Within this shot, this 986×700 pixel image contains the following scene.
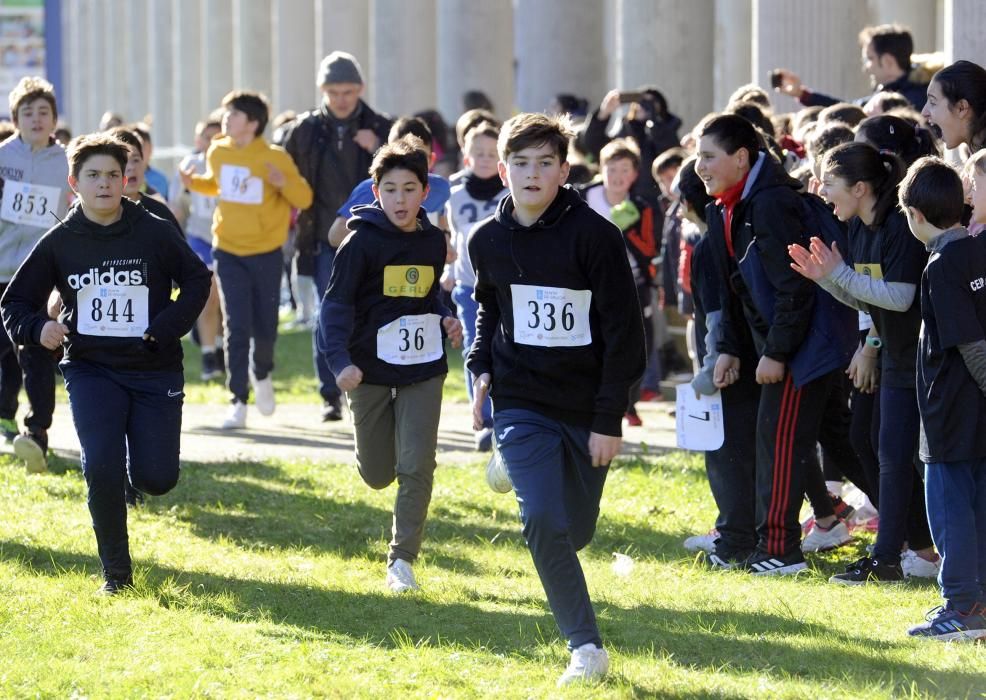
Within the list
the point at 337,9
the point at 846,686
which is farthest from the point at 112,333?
the point at 337,9

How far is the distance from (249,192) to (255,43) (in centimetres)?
2359

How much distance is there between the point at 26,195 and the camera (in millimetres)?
9969

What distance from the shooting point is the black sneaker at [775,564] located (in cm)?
749

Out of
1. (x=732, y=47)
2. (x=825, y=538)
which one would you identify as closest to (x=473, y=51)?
(x=732, y=47)

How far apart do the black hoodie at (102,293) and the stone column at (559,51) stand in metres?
14.1

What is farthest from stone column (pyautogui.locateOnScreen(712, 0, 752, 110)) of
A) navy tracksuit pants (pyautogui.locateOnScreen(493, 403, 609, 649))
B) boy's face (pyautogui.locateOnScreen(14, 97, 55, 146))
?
navy tracksuit pants (pyautogui.locateOnScreen(493, 403, 609, 649))

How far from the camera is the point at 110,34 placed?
199ft

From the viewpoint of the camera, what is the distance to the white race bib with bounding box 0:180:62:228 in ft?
32.7

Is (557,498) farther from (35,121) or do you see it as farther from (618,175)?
(618,175)

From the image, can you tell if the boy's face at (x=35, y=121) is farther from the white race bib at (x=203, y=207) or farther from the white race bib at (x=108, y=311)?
the white race bib at (x=203, y=207)

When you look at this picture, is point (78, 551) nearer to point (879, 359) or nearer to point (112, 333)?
point (112, 333)

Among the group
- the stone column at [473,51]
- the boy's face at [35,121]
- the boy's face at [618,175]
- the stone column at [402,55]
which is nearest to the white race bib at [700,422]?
the boy's face at [618,175]

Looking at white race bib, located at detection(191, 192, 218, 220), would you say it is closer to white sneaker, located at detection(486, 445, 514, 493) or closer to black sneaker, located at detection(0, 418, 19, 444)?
black sneaker, located at detection(0, 418, 19, 444)

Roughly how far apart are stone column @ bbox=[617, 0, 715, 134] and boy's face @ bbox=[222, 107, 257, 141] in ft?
19.0
